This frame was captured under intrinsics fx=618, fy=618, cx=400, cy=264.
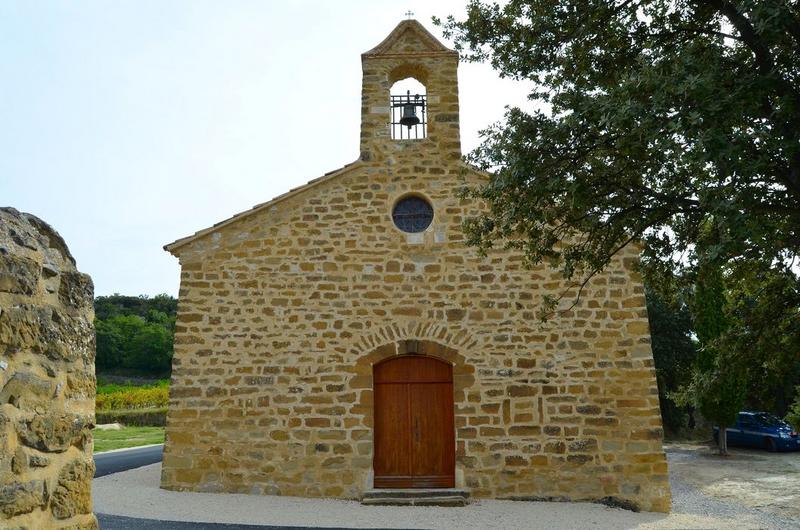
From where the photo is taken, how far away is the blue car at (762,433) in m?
20.6

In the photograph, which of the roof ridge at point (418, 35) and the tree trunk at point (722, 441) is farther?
the tree trunk at point (722, 441)

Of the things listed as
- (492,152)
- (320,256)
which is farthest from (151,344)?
(492,152)

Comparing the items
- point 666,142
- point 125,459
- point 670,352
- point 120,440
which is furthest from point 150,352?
point 666,142

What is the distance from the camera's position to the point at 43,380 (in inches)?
94.5

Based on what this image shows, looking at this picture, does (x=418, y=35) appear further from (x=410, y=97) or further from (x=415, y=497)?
(x=415, y=497)

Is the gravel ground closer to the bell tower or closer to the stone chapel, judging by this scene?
the stone chapel

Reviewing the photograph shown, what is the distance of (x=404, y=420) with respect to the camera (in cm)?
972

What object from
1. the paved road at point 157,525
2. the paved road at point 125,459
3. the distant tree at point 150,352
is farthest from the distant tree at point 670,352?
the distant tree at point 150,352

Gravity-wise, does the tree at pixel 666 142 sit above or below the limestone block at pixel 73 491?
above

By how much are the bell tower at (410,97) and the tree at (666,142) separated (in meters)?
3.14

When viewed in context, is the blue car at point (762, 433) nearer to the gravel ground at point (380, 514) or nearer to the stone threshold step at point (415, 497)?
the gravel ground at point (380, 514)

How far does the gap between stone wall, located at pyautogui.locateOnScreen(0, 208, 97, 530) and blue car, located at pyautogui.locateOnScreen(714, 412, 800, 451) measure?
2273 cm

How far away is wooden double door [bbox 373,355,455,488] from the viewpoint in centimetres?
954

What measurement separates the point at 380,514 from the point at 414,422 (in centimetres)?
175
